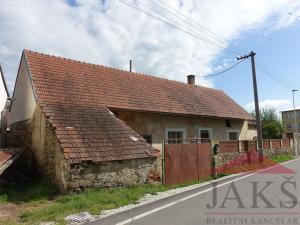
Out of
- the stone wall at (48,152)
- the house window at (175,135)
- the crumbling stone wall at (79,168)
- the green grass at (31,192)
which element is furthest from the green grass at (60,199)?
the house window at (175,135)

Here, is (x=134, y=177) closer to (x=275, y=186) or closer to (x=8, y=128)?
(x=275, y=186)

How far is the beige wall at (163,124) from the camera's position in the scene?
16750 millimetres

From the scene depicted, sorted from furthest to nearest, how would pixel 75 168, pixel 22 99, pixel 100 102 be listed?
pixel 22 99, pixel 100 102, pixel 75 168

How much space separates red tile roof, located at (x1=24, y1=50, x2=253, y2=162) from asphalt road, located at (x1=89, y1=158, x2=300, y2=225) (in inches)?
121

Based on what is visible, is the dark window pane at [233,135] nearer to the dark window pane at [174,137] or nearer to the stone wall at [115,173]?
the dark window pane at [174,137]

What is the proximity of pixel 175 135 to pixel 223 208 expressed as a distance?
10813mm

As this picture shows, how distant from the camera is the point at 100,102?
15375 millimetres

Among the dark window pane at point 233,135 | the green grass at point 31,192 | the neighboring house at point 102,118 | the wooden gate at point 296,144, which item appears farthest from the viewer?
the wooden gate at point 296,144

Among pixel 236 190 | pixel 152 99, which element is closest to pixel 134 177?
pixel 236 190

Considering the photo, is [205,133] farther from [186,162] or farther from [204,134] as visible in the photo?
[186,162]

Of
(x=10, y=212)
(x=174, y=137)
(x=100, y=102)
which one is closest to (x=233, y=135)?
(x=174, y=137)

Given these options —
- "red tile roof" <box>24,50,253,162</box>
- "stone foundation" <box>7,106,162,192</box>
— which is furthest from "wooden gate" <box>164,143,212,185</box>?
"red tile roof" <box>24,50,253,162</box>

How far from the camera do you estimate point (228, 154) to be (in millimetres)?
18234

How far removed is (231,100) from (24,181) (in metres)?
18.7
